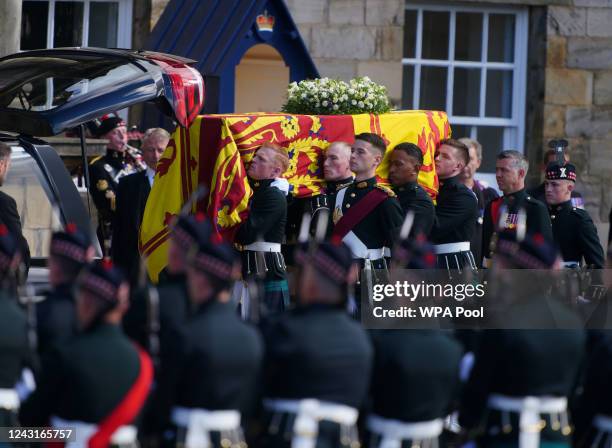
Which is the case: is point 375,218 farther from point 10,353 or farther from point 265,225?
point 10,353

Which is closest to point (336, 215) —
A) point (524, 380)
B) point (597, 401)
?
point (597, 401)

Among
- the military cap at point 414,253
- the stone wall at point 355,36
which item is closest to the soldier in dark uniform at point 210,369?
the military cap at point 414,253

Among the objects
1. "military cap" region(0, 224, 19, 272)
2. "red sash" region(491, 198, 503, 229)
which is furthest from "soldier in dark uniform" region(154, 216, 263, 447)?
"red sash" region(491, 198, 503, 229)

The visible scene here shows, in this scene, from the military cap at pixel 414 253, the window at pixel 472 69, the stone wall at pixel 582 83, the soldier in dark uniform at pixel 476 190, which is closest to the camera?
the military cap at pixel 414 253

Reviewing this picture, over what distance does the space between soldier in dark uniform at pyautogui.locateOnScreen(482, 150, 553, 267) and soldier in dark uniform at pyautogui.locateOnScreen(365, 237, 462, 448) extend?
3.17m

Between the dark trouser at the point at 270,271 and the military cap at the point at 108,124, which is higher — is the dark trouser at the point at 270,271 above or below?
below

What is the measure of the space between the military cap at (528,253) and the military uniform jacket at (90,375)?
1590 millimetres

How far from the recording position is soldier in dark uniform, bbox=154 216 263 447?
16.7 ft

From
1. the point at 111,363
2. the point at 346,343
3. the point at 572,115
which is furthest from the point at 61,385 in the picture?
the point at 572,115

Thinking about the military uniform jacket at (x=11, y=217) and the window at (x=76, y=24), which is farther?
the window at (x=76, y=24)

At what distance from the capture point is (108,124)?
33.9 ft

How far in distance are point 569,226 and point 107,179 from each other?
10.3 feet

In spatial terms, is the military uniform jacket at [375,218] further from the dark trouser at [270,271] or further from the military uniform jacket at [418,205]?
the dark trouser at [270,271]

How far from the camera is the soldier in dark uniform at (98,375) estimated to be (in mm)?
4977
